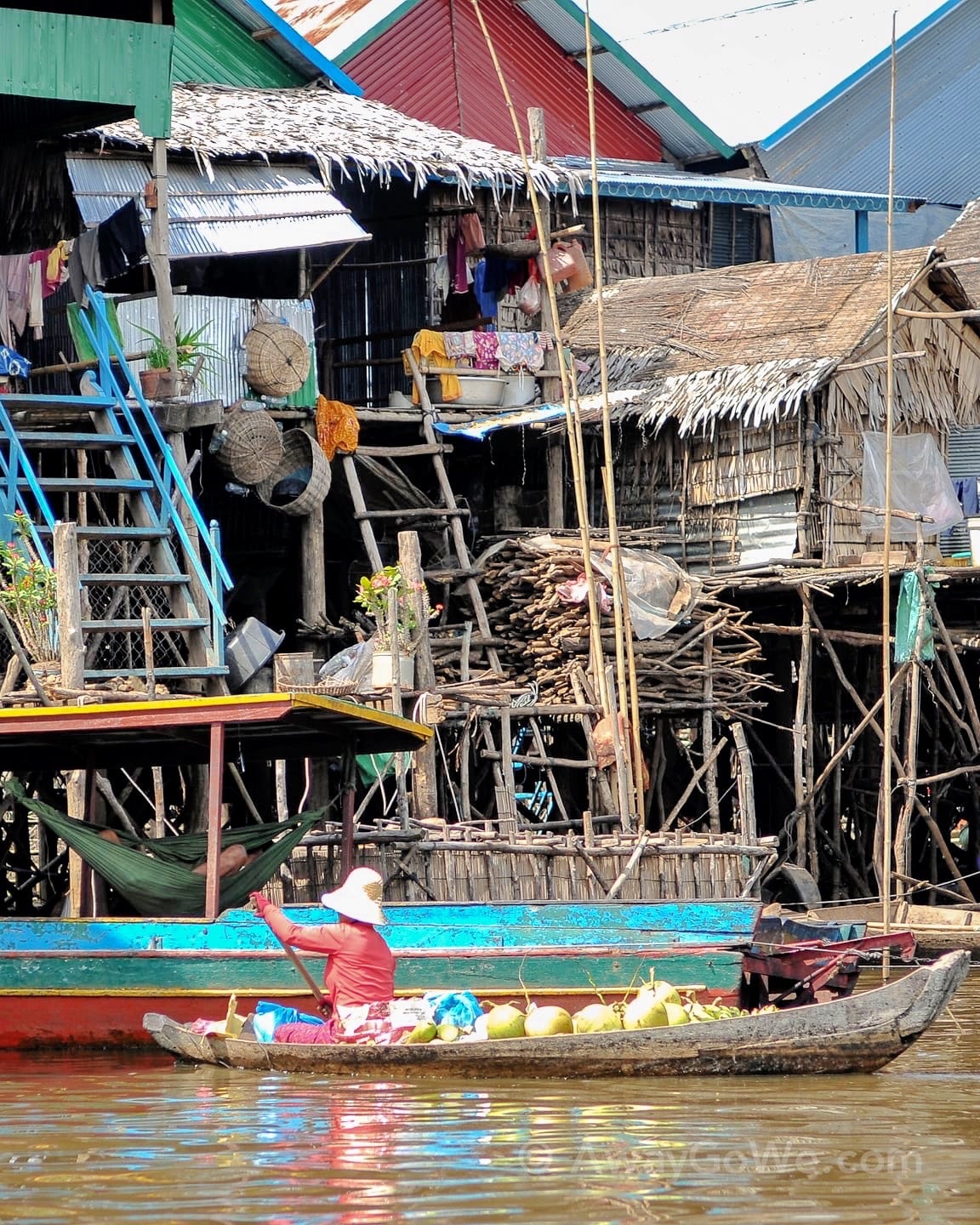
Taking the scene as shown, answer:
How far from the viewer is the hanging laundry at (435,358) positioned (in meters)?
19.0

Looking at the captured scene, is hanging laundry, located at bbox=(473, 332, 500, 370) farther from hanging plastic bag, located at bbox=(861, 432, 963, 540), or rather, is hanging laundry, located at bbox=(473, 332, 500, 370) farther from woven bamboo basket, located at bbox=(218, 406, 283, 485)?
hanging plastic bag, located at bbox=(861, 432, 963, 540)

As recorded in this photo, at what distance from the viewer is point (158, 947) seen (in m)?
11.6

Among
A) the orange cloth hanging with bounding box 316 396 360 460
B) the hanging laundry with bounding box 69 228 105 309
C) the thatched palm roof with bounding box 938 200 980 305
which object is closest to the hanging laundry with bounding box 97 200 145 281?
the hanging laundry with bounding box 69 228 105 309

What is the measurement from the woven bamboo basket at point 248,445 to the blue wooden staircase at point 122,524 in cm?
92

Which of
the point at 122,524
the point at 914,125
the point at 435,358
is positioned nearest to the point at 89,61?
the point at 122,524

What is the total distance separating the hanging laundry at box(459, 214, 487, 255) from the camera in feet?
64.7

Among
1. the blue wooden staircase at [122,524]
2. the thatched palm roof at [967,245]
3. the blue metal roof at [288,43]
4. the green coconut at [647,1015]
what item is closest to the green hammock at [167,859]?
the blue wooden staircase at [122,524]

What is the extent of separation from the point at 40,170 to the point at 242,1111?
994 cm

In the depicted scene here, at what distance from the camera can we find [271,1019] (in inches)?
421

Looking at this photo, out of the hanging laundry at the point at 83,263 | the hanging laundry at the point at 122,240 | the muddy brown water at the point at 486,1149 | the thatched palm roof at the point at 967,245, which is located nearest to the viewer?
the muddy brown water at the point at 486,1149

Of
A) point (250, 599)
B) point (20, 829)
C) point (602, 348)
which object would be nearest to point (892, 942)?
point (602, 348)

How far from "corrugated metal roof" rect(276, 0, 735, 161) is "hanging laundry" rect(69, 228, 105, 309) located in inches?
258

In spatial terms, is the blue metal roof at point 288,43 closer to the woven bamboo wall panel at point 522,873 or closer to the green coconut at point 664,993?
the woven bamboo wall panel at point 522,873

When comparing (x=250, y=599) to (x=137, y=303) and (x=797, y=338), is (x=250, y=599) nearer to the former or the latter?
(x=137, y=303)
